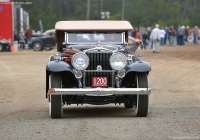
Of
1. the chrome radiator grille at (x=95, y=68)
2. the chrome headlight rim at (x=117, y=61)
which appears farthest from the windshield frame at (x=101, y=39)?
the chrome headlight rim at (x=117, y=61)

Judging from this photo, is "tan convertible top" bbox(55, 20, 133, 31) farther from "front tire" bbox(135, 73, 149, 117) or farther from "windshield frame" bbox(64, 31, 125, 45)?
"front tire" bbox(135, 73, 149, 117)

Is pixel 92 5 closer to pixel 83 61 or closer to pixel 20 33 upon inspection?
pixel 20 33

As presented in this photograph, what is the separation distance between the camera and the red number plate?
12305mm

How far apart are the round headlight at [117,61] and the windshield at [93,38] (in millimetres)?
1700

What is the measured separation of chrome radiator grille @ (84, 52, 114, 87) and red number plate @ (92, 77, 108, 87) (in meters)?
0.07

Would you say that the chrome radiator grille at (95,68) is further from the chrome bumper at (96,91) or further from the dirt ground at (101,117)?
the dirt ground at (101,117)

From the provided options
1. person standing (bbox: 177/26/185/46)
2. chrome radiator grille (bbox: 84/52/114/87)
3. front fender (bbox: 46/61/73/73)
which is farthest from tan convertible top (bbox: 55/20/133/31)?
person standing (bbox: 177/26/185/46)

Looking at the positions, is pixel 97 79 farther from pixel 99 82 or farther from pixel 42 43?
pixel 42 43

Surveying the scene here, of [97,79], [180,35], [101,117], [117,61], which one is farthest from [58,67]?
[180,35]

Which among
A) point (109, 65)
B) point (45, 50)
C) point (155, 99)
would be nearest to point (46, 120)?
point (109, 65)

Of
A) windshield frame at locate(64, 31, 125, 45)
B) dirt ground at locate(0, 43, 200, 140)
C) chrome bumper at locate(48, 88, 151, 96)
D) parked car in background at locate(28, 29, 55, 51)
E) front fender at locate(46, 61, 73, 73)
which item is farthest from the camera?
parked car in background at locate(28, 29, 55, 51)

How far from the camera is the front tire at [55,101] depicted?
12039mm

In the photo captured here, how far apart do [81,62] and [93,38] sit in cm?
181

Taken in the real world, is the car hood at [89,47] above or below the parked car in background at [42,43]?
above
